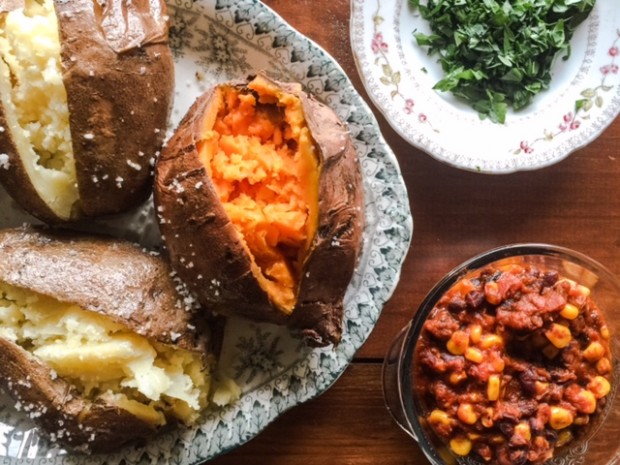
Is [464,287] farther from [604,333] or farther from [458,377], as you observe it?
[604,333]

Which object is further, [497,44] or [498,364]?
[497,44]

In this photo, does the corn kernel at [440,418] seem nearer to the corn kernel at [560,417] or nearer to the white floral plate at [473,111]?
the corn kernel at [560,417]

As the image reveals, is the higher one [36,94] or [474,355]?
[36,94]

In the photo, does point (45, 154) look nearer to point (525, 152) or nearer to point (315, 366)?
point (315, 366)

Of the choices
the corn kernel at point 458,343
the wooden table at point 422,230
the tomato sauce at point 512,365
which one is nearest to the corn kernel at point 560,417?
the tomato sauce at point 512,365

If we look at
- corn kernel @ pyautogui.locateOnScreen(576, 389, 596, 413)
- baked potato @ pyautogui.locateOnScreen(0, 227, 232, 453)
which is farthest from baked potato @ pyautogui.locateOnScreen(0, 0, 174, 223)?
corn kernel @ pyautogui.locateOnScreen(576, 389, 596, 413)

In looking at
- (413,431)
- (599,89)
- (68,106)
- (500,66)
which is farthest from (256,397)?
(599,89)

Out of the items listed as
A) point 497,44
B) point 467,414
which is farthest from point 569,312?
point 497,44

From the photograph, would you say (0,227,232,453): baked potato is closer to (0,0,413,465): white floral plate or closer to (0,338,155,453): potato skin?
(0,338,155,453): potato skin
